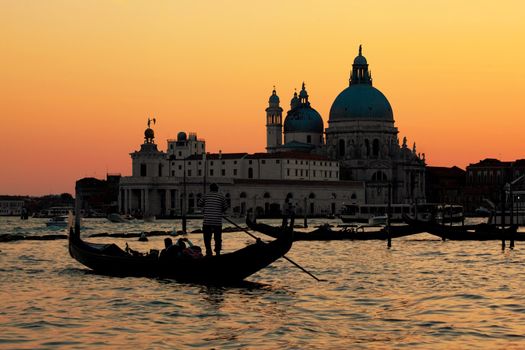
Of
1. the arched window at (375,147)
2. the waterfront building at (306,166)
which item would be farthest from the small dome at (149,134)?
the arched window at (375,147)

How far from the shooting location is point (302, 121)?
17212 cm

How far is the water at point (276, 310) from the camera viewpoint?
18.4m

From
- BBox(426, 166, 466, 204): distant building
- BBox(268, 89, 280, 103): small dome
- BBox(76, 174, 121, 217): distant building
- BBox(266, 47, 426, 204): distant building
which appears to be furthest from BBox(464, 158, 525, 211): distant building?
BBox(76, 174, 121, 217): distant building

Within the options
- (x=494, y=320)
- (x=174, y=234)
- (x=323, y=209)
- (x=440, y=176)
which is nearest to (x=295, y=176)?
(x=323, y=209)

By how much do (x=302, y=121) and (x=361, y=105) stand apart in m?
14.3

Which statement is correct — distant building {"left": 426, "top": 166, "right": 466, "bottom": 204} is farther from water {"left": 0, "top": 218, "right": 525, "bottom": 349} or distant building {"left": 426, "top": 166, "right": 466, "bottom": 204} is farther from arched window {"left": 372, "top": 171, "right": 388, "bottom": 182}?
water {"left": 0, "top": 218, "right": 525, "bottom": 349}

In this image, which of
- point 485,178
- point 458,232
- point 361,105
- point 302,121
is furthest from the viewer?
point 485,178

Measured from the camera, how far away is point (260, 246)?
83.7ft

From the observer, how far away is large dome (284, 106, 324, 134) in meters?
172

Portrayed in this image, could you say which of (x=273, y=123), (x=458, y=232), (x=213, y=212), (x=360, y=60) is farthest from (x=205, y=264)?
(x=273, y=123)

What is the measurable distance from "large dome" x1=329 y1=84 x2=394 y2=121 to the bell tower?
15.7 m

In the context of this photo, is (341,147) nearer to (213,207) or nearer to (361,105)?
(361,105)

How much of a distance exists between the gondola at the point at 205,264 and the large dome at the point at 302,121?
14228 cm

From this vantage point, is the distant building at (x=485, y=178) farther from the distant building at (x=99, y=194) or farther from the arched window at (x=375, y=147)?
the distant building at (x=99, y=194)
